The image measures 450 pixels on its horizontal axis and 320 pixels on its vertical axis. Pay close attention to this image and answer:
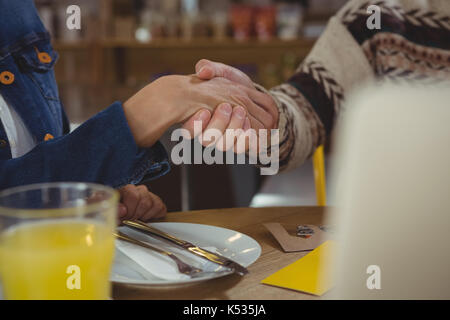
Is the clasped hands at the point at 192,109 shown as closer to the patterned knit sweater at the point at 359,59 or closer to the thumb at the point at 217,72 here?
the thumb at the point at 217,72

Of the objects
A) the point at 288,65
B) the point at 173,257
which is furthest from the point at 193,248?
the point at 288,65

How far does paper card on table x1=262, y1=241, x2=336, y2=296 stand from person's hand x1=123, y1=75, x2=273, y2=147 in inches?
10.4

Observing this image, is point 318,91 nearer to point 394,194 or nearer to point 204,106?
point 204,106

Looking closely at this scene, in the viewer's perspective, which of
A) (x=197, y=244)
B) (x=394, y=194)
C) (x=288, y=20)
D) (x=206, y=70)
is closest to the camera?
(x=394, y=194)

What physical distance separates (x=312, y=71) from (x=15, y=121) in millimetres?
615

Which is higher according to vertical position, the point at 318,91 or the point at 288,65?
the point at 288,65

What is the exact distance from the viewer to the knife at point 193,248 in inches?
21.4

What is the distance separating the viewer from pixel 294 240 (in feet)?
2.16

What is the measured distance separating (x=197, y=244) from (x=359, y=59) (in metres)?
0.69

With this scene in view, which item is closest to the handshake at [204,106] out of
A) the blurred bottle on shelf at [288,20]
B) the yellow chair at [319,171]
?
the yellow chair at [319,171]

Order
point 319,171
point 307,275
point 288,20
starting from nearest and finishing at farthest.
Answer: point 307,275
point 319,171
point 288,20

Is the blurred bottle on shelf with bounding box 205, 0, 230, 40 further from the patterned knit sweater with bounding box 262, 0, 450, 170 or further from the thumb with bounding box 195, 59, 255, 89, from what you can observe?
the thumb with bounding box 195, 59, 255, 89
